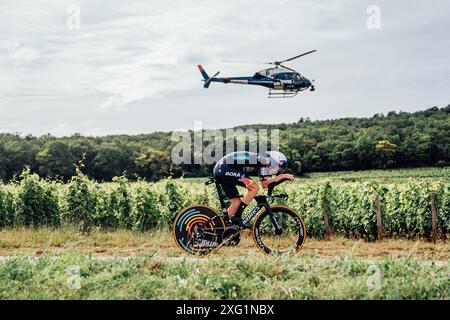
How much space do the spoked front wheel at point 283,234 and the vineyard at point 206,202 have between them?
6.72m

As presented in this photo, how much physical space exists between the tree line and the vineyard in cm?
1621

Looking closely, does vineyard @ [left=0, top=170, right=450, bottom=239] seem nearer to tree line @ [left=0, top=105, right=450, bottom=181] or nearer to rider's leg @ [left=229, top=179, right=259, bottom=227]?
rider's leg @ [left=229, top=179, right=259, bottom=227]

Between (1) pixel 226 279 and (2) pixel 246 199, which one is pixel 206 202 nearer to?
(2) pixel 246 199

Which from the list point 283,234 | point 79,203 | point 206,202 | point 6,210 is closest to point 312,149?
point 206,202

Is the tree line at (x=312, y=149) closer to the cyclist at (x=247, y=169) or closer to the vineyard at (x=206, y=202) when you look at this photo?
the vineyard at (x=206, y=202)

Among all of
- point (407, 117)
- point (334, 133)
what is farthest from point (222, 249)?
point (407, 117)

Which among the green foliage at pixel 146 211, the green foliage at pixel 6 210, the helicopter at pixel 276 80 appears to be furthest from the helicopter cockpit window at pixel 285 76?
the green foliage at pixel 6 210

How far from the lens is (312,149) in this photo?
40.5m

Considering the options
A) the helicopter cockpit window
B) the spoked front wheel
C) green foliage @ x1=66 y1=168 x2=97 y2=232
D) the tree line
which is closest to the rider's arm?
the spoked front wheel

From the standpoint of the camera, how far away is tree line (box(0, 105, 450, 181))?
4031 cm

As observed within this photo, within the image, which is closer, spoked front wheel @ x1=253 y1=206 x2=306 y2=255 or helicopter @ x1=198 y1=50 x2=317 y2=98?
spoked front wheel @ x1=253 y1=206 x2=306 y2=255

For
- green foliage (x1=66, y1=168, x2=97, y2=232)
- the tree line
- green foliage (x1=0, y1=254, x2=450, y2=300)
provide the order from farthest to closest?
1. the tree line
2. green foliage (x1=66, y1=168, x2=97, y2=232)
3. green foliage (x1=0, y1=254, x2=450, y2=300)

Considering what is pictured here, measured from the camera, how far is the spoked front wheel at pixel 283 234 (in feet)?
32.5
